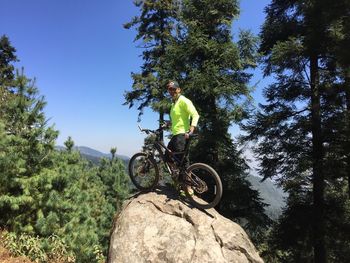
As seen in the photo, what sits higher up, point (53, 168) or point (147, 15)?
point (147, 15)

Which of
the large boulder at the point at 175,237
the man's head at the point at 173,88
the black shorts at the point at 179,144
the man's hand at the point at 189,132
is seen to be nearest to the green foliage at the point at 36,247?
the large boulder at the point at 175,237

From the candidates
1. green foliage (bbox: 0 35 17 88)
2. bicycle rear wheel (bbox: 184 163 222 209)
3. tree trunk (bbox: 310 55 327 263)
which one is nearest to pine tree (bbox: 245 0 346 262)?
tree trunk (bbox: 310 55 327 263)

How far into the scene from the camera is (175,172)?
7.96 metres

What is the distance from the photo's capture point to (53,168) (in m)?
11.2

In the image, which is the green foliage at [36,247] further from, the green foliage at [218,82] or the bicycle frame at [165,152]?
the green foliage at [218,82]

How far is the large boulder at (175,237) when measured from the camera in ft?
22.4

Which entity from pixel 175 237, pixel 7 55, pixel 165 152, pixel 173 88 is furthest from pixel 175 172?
pixel 7 55

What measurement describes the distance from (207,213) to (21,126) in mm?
6358

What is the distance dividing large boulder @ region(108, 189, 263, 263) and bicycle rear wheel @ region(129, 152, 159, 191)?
2.61 ft

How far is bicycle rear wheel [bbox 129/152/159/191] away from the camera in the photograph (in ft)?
27.9

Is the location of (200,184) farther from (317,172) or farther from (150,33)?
(150,33)

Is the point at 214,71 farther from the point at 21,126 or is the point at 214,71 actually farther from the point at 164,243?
the point at 164,243

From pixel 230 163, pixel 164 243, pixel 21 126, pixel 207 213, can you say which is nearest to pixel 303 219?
pixel 230 163

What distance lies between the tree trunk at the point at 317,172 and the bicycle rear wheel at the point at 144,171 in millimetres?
8409
